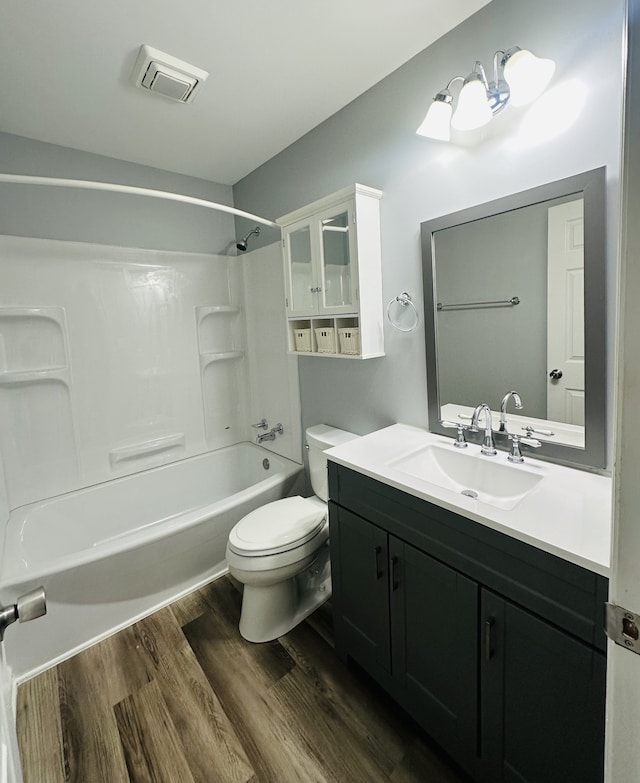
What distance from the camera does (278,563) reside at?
1680mm

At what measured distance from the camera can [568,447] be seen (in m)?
1.28

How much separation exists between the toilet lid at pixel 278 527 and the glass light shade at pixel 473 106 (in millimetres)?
1702

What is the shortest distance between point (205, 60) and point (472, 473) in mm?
1945

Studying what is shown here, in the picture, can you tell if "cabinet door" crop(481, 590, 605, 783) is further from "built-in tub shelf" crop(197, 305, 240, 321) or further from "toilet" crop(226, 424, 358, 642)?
"built-in tub shelf" crop(197, 305, 240, 321)

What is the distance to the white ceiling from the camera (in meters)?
1.34

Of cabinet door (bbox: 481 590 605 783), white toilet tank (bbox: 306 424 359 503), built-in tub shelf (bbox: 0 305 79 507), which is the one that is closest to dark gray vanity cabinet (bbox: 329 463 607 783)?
cabinet door (bbox: 481 590 605 783)

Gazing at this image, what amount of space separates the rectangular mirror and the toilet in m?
0.75

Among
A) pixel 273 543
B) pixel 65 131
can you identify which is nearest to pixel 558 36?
pixel 273 543

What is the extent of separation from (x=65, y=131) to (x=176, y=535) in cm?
218

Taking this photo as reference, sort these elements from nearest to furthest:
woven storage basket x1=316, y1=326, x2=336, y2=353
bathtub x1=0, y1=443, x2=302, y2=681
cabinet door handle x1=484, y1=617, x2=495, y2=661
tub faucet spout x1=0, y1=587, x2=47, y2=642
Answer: tub faucet spout x1=0, y1=587, x2=47, y2=642, cabinet door handle x1=484, y1=617, x2=495, y2=661, bathtub x1=0, y1=443, x2=302, y2=681, woven storage basket x1=316, y1=326, x2=336, y2=353

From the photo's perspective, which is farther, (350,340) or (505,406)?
(350,340)

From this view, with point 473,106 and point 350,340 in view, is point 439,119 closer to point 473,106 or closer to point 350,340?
point 473,106

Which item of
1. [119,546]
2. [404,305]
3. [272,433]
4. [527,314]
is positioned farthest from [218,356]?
[527,314]

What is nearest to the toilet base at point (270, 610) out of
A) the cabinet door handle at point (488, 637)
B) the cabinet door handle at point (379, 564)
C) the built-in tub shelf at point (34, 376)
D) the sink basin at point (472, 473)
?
the cabinet door handle at point (379, 564)
